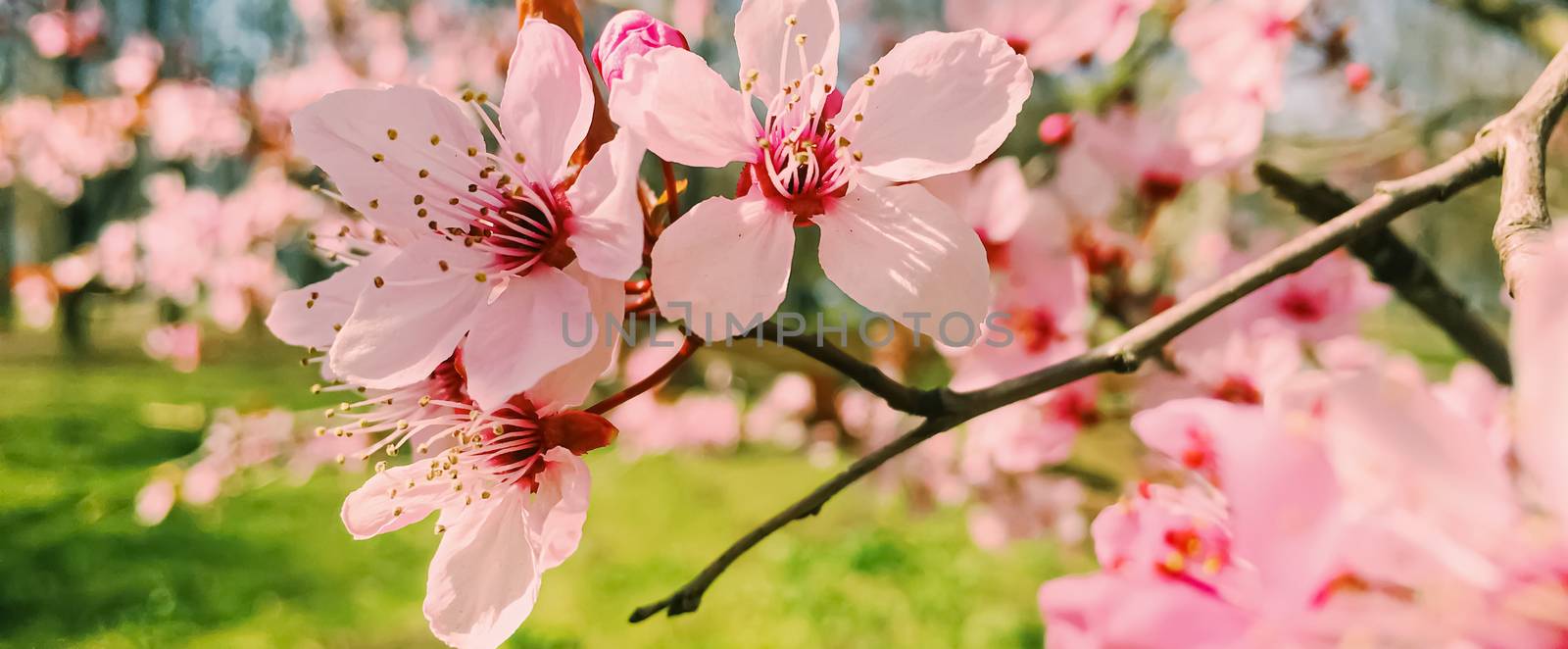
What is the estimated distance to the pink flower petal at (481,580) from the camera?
389mm

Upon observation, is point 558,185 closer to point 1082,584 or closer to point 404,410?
point 404,410

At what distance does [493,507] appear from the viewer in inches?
16.2

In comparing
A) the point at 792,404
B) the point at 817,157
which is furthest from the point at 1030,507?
the point at 817,157

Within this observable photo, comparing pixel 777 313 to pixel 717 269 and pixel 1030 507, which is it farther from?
pixel 1030 507

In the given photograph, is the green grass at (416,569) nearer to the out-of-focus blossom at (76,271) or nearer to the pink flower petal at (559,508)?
the out-of-focus blossom at (76,271)

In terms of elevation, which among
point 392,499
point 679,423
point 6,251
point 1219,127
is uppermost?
point 1219,127

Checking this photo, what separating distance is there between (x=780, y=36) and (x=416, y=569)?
2472mm

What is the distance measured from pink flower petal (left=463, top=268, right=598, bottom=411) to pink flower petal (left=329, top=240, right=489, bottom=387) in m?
0.01

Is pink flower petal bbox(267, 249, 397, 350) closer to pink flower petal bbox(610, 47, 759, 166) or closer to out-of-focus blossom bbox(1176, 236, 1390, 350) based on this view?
pink flower petal bbox(610, 47, 759, 166)

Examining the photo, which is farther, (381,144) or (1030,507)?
(1030,507)

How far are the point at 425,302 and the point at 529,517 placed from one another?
120 millimetres

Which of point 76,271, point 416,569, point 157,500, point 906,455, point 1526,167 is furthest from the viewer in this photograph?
point 76,271

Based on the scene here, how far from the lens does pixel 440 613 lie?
393 mm

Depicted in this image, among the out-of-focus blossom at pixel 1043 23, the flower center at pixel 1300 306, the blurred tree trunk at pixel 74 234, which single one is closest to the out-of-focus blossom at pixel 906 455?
the flower center at pixel 1300 306
